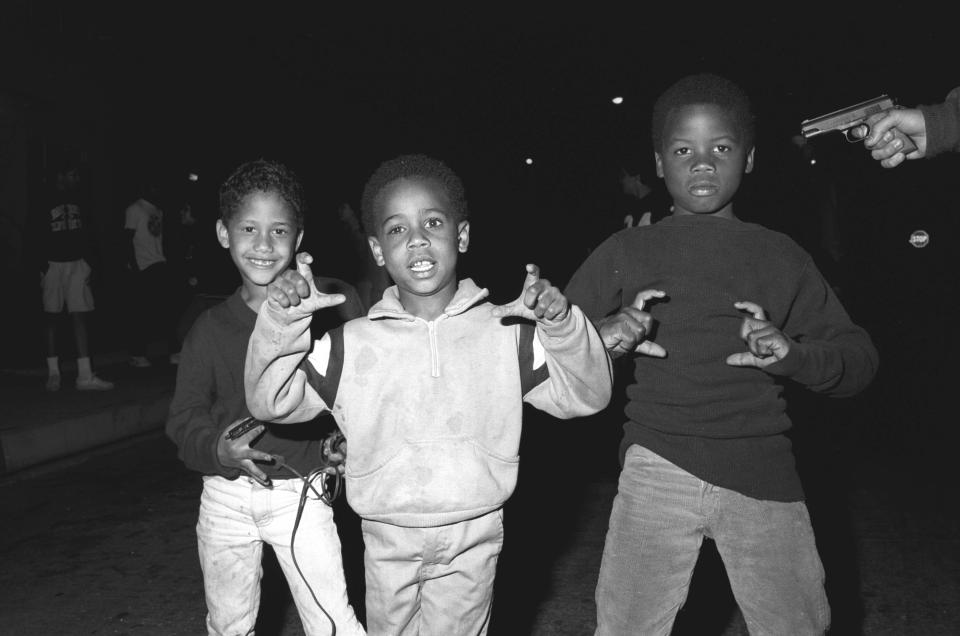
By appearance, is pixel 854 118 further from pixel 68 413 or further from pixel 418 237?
pixel 68 413

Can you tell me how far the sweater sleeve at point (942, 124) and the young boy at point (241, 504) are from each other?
2027mm

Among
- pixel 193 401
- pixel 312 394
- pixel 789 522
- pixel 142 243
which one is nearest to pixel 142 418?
pixel 142 243

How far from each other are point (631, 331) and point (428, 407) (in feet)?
1.81

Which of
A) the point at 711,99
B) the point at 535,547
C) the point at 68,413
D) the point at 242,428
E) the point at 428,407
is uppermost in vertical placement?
the point at 711,99

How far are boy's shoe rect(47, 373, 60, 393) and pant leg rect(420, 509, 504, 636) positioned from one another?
652 centimetres

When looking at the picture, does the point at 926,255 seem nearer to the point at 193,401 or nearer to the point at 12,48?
the point at 193,401

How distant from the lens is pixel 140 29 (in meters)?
12.5

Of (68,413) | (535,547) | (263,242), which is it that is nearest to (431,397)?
(263,242)

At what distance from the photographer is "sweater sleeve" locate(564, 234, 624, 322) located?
2.41 meters

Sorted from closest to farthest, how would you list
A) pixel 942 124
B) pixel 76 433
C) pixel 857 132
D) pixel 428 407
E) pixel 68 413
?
1. pixel 428 407
2. pixel 942 124
3. pixel 857 132
4. pixel 76 433
5. pixel 68 413

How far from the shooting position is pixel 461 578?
82.8 inches

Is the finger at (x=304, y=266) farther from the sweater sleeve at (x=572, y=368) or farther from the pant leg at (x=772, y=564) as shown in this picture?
the pant leg at (x=772, y=564)

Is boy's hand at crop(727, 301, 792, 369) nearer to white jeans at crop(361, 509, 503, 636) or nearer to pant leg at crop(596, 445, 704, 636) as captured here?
pant leg at crop(596, 445, 704, 636)

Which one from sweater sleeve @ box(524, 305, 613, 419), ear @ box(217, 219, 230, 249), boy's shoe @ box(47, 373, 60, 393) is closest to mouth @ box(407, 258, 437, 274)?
sweater sleeve @ box(524, 305, 613, 419)
